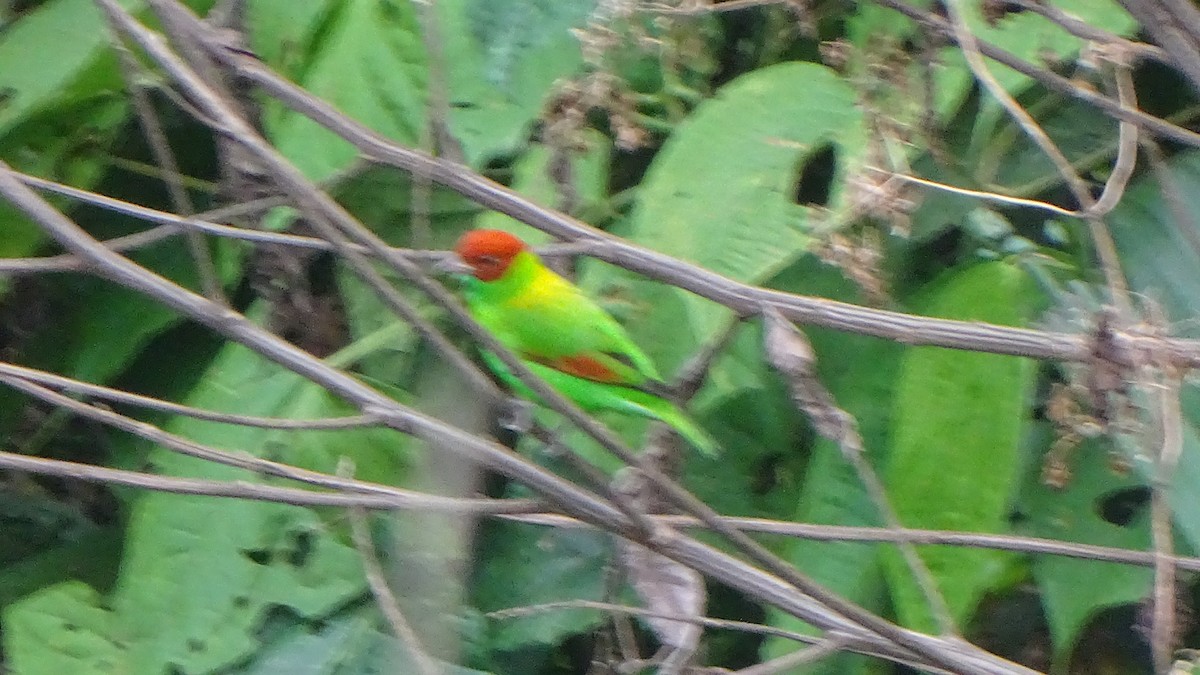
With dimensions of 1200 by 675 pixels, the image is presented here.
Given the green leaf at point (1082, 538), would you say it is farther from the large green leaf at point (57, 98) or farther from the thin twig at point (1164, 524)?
the large green leaf at point (57, 98)

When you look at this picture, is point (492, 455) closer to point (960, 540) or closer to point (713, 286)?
point (713, 286)

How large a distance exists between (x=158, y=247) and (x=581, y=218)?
893 mm

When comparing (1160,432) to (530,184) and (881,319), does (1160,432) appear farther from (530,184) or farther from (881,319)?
(530,184)

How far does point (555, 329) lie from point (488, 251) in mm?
190

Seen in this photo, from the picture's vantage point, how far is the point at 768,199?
1837 millimetres

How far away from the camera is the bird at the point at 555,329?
6.63ft

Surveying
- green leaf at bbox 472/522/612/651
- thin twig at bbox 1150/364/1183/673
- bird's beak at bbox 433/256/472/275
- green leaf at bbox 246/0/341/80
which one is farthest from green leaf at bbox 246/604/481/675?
thin twig at bbox 1150/364/1183/673

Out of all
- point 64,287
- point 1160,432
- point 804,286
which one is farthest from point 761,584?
point 64,287

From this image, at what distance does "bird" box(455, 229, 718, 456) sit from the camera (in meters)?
2.02

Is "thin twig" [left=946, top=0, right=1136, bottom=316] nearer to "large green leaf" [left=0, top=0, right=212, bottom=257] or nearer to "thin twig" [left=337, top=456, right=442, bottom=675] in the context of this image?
"thin twig" [left=337, top=456, right=442, bottom=675]

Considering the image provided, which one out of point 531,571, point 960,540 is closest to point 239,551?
point 531,571

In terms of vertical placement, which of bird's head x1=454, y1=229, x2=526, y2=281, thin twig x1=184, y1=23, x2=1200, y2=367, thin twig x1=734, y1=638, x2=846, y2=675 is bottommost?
thin twig x1=734, y1=638, x2=846, y2=675

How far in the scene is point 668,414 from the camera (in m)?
1.86

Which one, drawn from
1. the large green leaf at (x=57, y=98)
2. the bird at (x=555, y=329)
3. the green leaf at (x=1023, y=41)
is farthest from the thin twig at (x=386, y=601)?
the green leaf at (x=1023, y=41)
